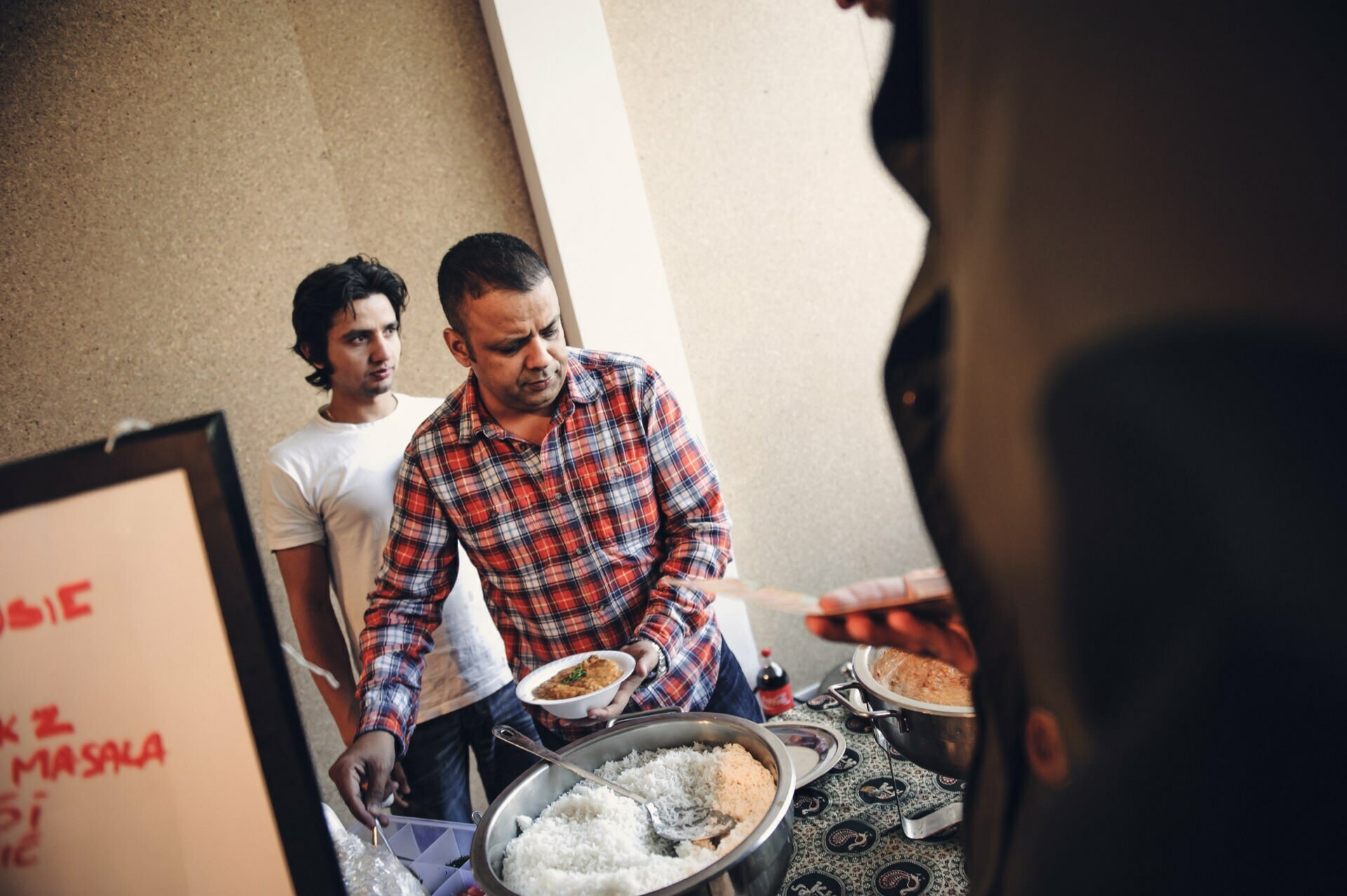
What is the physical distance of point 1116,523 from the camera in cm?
38

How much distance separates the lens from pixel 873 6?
614 millimetres

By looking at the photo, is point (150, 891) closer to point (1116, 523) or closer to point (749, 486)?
point (1116, 523)

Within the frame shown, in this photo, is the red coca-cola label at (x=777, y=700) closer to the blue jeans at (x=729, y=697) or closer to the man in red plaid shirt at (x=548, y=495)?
the blue jeans at (x=729, y=697)

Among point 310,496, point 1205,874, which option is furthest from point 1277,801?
point 310,496

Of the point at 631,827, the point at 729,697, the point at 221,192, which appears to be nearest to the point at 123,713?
the point at 631,827

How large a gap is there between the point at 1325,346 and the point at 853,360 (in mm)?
3339

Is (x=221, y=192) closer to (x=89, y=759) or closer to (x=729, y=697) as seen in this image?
(x=729, y=697)

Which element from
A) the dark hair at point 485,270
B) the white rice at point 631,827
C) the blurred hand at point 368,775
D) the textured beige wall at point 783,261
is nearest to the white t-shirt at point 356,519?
the dark hair at point 485,270

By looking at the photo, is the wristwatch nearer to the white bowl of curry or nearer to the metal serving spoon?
the white bowl of curry

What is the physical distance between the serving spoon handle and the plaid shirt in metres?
0.40

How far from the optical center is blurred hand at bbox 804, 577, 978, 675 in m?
0.69

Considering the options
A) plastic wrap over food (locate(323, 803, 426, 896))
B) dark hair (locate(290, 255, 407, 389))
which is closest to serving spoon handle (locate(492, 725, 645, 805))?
plastic wrap over food (locate(323, 803, 426, 896))

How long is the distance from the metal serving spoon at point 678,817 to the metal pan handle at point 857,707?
234mm

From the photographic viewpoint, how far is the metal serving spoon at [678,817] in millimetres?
1045
